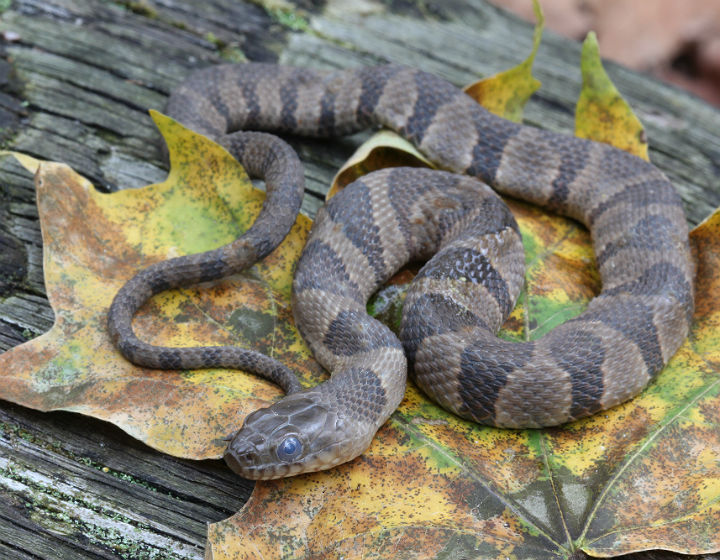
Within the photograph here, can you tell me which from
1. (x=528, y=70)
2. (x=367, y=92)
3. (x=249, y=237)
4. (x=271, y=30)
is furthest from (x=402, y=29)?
(x=249, y=237)

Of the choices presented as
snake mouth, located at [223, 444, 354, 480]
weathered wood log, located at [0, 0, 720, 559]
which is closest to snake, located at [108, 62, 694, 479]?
snake mouth, located at [223, 444, 354, 480]

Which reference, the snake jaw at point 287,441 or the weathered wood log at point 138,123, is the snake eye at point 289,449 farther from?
the weathered wood log at point 138,123

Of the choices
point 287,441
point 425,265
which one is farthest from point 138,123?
point 287,441

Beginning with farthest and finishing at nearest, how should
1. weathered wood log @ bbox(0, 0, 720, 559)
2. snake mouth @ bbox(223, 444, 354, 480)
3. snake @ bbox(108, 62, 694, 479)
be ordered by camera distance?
snake @ bbox(108, 62, 694, 479)
weathered wood log @ bbox(0, 0, 720, 559)
snake mouth @ bbox(223, 444, 354, 480)

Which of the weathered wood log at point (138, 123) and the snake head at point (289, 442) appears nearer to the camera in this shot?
the snake head at point (289, 442)

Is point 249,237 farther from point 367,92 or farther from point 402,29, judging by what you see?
point 402,29

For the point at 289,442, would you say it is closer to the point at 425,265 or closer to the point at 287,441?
the point at 287,441

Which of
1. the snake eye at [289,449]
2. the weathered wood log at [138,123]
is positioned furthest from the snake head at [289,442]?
the weathered wood log at [138,123]

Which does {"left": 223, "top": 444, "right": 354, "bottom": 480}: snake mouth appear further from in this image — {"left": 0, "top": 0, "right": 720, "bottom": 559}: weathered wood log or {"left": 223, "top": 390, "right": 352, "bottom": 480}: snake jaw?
{"left": 0, "top": 0, "right": 720, "bottom": 559}: weathered wood log
